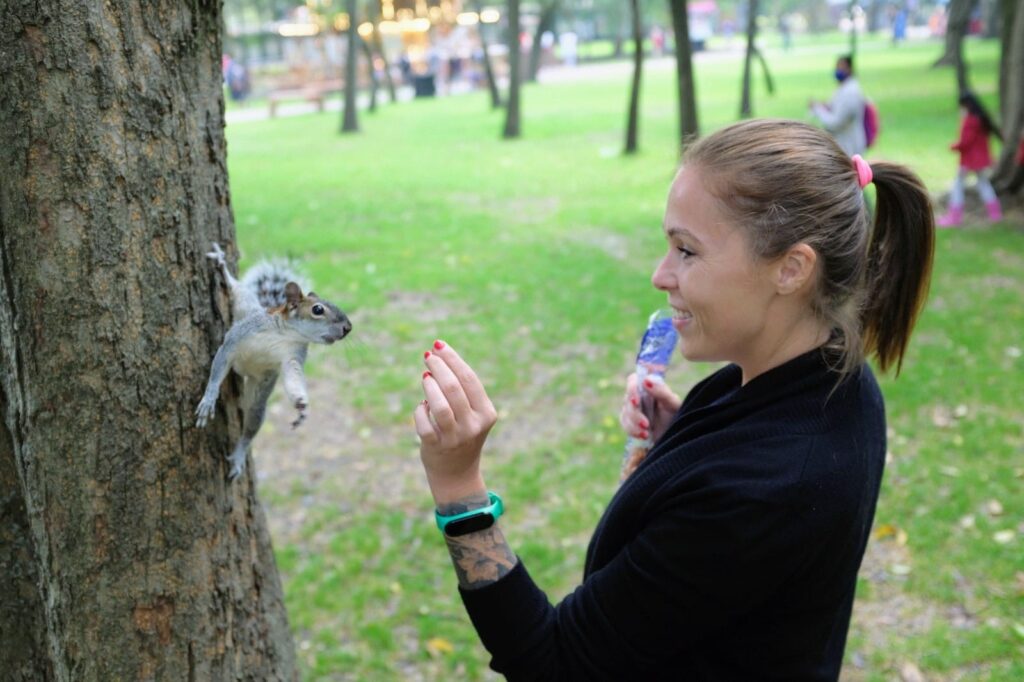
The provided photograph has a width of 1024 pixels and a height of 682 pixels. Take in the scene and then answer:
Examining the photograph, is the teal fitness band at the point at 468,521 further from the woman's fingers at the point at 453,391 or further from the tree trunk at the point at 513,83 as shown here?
the tree trunk at the point at 513,83

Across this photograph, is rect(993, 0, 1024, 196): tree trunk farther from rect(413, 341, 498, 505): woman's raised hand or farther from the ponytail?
rect(413, 341, 498, 505): woman's raised hand

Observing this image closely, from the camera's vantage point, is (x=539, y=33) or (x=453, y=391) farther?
(x=539, y=33)

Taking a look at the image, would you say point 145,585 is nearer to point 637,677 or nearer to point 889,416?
point 637,677

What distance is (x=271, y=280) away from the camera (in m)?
1.73

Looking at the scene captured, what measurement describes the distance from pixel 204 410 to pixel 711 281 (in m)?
0.84

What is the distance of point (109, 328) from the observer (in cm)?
153

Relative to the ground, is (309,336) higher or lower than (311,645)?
higher

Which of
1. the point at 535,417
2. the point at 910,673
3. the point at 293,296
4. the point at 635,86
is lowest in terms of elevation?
the point at 910,673

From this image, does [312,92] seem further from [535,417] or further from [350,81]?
[535,417]

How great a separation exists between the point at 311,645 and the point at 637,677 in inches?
102

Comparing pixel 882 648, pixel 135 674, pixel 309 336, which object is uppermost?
pixel 309 336

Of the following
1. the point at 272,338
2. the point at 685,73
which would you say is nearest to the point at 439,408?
the point at 272,338

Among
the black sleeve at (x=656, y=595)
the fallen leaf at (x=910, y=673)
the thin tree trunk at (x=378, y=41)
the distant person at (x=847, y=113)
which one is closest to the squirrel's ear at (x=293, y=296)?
the black sleeve at (x=656, y=595)

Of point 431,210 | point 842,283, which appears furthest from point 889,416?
point 431,210
